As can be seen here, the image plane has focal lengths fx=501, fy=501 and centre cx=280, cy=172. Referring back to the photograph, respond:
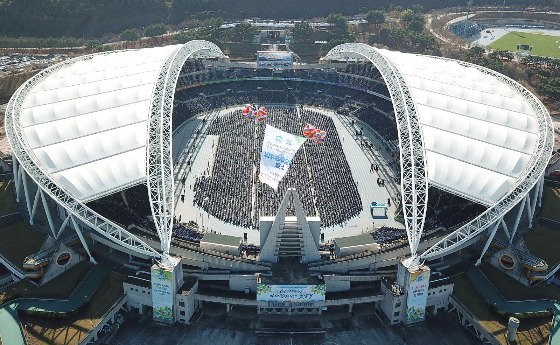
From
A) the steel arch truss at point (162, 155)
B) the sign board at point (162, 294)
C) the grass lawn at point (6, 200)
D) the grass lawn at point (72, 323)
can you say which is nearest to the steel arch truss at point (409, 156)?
the sign board at point (162, 294)

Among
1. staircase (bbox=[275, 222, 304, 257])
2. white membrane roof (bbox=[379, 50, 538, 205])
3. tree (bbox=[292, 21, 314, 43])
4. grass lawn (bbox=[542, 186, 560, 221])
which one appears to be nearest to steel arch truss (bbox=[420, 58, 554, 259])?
white membrane roof (bbox=[379, 50, 538, 205])

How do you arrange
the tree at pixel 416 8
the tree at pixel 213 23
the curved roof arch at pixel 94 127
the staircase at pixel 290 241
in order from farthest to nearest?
the tree at pixel 416 8 → the tree at pixel 213 23 → the curved roof arch at pixel 94 127 → the staircase at pixel 290 241

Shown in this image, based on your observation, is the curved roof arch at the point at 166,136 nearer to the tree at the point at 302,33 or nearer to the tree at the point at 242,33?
the tree at the point at 242,33

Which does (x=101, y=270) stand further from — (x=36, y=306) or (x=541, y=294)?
(x=541, y=294)

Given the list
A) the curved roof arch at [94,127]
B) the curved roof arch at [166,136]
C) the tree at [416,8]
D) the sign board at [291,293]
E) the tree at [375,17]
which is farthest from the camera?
the tree at [416,8]

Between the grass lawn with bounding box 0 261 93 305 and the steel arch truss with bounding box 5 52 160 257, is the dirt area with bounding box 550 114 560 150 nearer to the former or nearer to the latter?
the steel arch truss with bounding box 5 52 160 257

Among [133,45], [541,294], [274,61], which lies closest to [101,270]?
[541,294]
